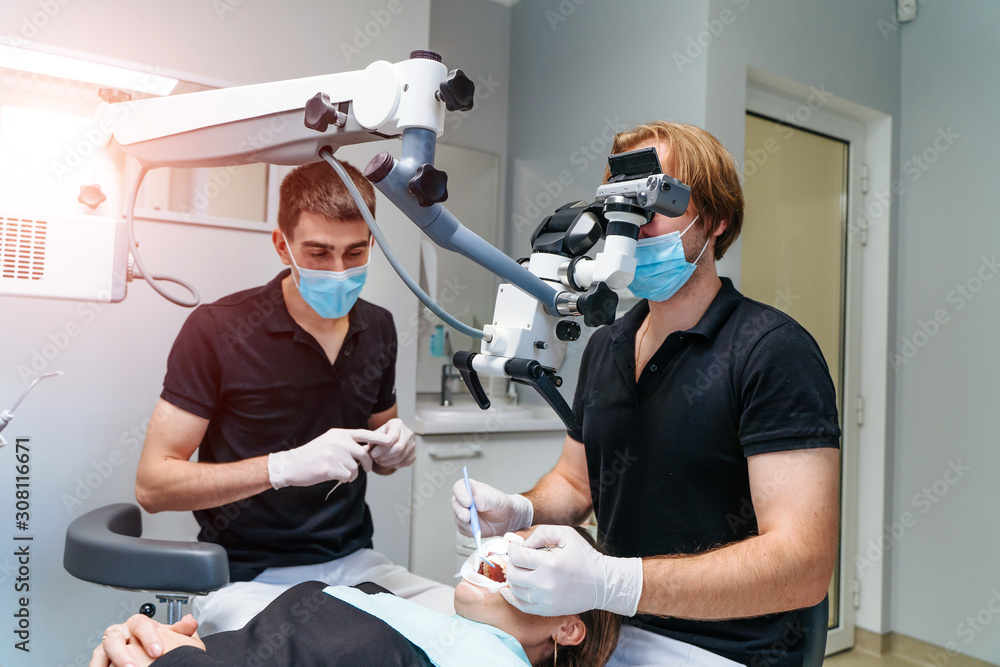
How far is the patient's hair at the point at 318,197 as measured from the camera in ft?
4.93

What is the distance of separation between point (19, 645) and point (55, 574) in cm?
18

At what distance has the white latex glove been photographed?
1.43 meters

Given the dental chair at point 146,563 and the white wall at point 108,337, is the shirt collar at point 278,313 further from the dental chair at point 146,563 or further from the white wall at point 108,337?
the dental chair at point 146,563

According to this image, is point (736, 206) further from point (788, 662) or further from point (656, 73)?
point (656, 73)

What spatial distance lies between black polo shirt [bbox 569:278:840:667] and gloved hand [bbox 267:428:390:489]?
0.49 metres

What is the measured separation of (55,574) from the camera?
5.75 ft

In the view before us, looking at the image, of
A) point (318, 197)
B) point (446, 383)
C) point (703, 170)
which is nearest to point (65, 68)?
point (318, 197)

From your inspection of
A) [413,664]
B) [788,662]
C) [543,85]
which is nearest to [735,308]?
[788,662]

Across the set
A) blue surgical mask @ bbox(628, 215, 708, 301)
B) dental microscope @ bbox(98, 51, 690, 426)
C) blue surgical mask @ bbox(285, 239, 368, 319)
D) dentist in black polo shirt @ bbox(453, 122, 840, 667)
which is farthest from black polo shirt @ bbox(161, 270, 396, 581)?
blue surgical mask @ bbox(628, 215, 708, 301)

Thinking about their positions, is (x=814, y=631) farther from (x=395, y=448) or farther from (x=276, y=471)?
(x=276, y=471)

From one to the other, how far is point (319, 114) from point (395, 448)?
2.54ft

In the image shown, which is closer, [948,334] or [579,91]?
[948,334]

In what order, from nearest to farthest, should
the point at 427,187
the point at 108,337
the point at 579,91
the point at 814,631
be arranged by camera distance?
the point at 427,187, the point at 814,631, the point at 108,337, the point at 579,91

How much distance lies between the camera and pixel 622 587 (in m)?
0.99
